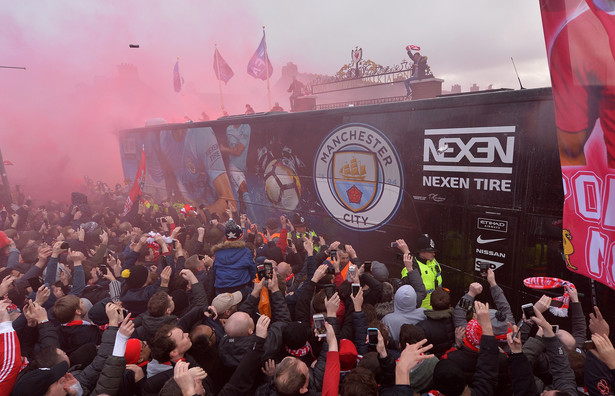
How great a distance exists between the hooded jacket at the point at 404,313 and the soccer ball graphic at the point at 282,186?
13.5ft

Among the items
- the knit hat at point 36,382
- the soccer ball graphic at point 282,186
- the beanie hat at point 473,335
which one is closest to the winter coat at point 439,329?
the beanie hat at point 473,335

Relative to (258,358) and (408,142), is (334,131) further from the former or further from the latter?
(258,358)

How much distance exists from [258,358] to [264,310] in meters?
1.09

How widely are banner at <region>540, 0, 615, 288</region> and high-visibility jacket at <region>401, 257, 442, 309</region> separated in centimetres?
182

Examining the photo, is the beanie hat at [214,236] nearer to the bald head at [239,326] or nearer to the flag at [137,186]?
the flag at [137,186]

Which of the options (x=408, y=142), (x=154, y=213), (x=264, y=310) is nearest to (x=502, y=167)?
(x=408, y=142)

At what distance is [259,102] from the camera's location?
5131 cm

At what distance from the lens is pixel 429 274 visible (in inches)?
175

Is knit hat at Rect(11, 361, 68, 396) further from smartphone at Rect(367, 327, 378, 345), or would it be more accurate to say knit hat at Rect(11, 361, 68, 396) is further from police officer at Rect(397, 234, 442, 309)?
police officer at Rect(397, 234, 442, 309)

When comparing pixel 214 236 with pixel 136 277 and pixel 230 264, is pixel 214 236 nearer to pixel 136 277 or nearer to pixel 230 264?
pixel 230 264

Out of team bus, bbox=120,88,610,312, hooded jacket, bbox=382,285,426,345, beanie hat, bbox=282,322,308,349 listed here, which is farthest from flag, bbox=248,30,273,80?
beanie hat, bbox=282,322,308,349

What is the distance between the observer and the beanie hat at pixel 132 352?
290cm

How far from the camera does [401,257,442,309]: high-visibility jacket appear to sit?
4281mm

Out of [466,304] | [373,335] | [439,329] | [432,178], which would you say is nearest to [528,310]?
[466,304]
